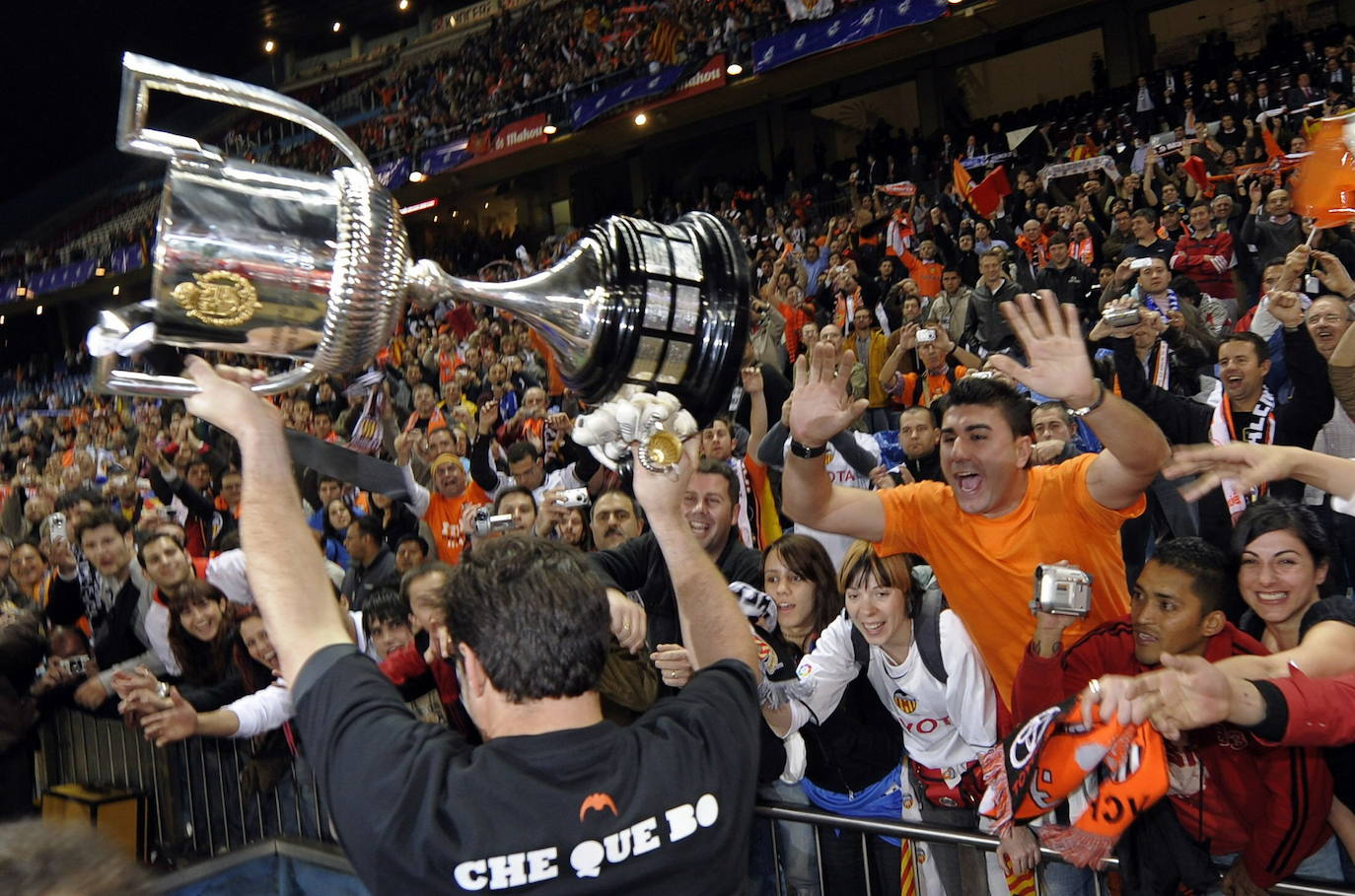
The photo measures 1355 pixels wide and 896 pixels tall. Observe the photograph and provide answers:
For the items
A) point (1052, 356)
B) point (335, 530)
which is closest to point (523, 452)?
point (335, 530)

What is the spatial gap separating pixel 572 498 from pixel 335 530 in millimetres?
2644

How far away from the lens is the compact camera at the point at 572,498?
4020mm

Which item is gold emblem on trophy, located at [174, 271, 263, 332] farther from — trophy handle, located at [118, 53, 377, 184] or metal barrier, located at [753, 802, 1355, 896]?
metal barrier, located at [753, 802, 1355, 896]

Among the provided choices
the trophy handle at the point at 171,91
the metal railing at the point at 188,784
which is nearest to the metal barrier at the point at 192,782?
the metal railing at the point at 188,784

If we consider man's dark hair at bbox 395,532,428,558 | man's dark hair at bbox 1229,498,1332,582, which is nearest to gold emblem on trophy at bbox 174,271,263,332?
man's dark hair at bbox 1229,498,1332,582

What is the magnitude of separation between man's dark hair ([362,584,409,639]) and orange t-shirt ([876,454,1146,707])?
1.61 metres

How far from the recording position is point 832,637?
296 centimetres

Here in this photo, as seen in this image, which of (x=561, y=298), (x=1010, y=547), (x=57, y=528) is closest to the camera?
(x=561, y=298)

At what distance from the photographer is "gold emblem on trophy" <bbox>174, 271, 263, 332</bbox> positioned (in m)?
1.42

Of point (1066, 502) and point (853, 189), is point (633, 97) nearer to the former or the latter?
point (853, 189)

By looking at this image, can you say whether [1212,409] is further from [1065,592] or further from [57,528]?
[57,528]

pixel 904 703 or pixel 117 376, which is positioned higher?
pixel 117 376

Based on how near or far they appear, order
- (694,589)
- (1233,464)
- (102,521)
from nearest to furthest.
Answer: (694,589) < (1233,464) < (102,521)

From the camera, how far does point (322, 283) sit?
4.71 feet
